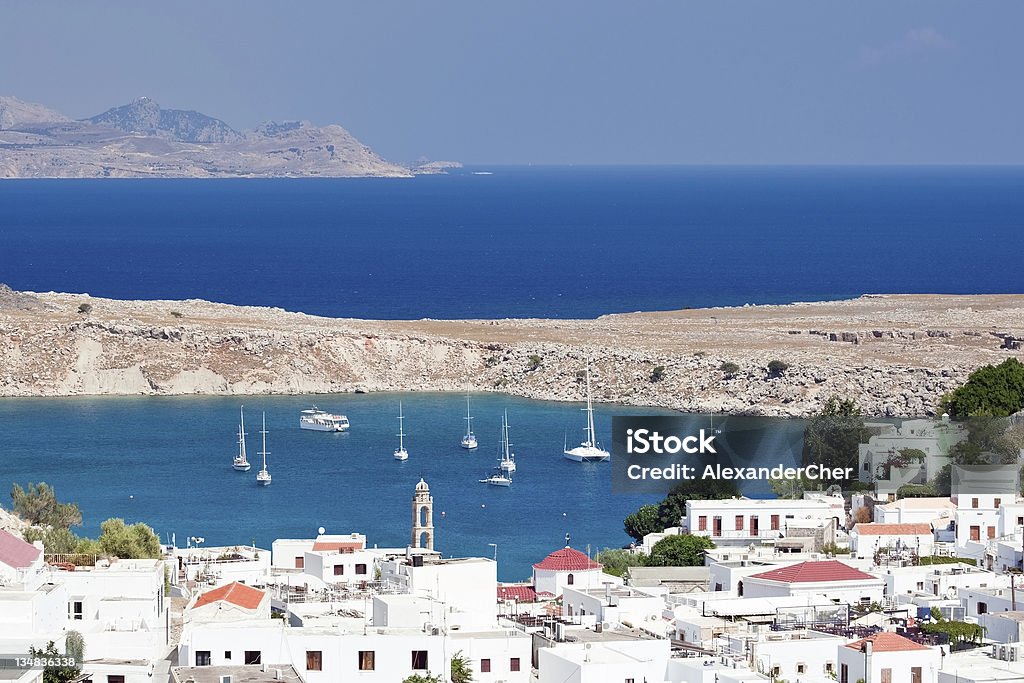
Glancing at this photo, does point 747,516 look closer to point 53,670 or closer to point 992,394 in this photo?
point 992,394

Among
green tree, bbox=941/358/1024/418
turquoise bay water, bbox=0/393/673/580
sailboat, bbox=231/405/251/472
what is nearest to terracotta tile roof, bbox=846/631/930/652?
turquoise bay water, bbox=0/393/673/580

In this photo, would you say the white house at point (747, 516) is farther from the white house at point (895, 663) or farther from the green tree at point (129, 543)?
the white house at point (895, 663)

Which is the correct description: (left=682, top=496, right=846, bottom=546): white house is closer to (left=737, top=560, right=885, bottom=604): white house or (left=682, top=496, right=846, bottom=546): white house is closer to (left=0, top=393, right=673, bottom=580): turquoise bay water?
(left=0, top=393, right=673, bottom=580): turquoise bay water

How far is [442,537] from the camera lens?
5688cm

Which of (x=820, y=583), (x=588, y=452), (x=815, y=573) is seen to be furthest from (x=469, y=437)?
(x=820, y=583)

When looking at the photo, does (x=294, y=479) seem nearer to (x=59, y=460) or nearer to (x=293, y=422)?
(x=59, y=460)

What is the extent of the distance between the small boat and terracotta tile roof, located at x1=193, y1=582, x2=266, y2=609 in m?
48.9

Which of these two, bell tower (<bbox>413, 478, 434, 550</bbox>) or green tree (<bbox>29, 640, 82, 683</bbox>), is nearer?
green tree (<bbox>29, 640, 82, 683</bbox>)

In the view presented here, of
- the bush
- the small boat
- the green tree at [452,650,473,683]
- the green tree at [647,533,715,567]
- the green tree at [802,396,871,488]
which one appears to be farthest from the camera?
the bush

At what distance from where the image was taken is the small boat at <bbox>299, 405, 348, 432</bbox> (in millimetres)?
82062

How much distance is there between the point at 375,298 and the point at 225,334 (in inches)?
1773

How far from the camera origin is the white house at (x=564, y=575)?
39094mm

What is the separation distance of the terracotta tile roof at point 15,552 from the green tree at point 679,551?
15.8 m

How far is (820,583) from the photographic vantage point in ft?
115
